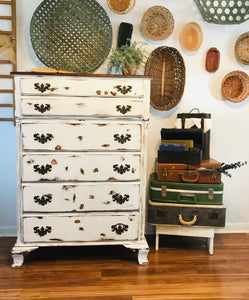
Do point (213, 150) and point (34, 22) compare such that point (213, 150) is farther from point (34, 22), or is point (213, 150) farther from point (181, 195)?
point (34, 22)

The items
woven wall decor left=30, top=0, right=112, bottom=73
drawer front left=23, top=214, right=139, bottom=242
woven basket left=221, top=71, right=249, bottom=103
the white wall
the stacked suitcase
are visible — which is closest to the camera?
drawer front left=23, top=214, right=139, bottom=242

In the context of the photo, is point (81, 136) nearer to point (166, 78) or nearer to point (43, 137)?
point (43, 137)

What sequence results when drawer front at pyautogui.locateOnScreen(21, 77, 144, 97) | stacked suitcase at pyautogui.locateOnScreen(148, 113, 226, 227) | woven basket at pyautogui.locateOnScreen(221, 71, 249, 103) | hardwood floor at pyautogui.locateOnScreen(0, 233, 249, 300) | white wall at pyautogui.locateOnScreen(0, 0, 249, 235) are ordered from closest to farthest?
hardwood floor at pyautogui.locateOnScreen(0, 233, 249, 300)
drawer front at pyautogui.locateOnScreen(21, 77, 144, 97)
stacked suitcase at pyautogui.locateOnScreen(148, 113, 226, 227)
white wall at pyautogui.locateOnScreen(0, 0, 249, 235)
woven basket at pyautogui.locateOnScreen(221, 71, 249, 103)

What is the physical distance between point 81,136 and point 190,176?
0.96 m

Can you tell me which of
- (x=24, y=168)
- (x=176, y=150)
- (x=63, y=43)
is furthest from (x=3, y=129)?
(x=176, y=150)

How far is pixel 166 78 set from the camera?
291cm

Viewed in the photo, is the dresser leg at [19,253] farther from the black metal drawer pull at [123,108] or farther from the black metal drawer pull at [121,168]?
the black metal drawer pull at [123,108]

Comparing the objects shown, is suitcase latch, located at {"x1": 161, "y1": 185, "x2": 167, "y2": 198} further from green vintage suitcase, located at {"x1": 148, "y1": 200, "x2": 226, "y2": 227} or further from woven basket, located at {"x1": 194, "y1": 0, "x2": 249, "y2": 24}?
woven basket, located at {"x1": 194, "y1": 0, "x2": 249, "y2": 24}

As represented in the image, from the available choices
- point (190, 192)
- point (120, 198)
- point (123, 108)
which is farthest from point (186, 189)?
point (123, 108)

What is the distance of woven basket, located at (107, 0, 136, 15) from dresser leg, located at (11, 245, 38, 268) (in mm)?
2068

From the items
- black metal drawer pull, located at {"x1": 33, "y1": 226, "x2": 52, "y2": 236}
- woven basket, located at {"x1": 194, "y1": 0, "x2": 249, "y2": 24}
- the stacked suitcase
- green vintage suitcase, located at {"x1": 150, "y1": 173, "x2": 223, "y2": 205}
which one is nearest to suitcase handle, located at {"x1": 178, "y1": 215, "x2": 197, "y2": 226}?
A: the stacked suitcase

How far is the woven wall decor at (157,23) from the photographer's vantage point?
280 centimetres

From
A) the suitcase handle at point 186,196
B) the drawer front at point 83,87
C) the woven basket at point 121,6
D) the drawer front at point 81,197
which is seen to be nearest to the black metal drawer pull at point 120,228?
the drawer front at point 81,197

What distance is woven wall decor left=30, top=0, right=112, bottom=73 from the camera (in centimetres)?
271
